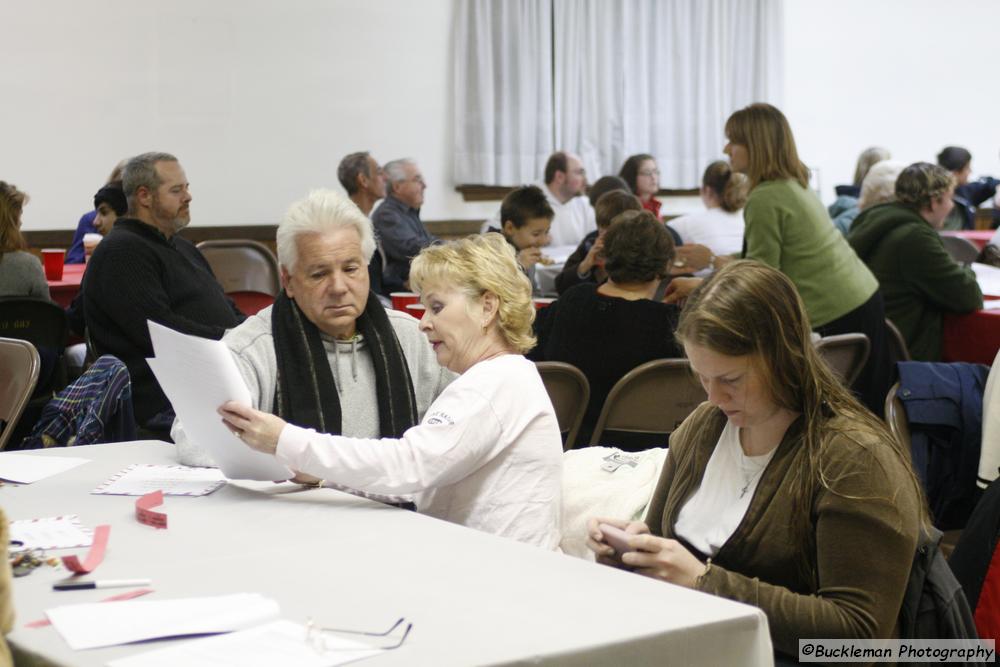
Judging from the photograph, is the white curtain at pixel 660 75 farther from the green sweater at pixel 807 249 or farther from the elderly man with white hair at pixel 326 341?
the elderly man with white hair at pixel 326 341

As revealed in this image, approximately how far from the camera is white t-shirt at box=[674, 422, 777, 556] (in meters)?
1.92

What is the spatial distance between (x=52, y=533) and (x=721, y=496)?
1.09 metres

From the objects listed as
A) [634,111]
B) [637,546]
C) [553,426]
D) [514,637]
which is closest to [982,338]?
[553,426]

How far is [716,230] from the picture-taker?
21.8 ft

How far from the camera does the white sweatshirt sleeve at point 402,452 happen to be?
2070 millimetres

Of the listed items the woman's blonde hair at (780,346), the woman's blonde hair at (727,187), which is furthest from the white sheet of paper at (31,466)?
the woman's blonde hair at (727,187)

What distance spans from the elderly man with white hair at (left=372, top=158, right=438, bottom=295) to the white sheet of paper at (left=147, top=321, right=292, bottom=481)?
163 inches

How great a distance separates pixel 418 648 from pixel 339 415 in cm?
122

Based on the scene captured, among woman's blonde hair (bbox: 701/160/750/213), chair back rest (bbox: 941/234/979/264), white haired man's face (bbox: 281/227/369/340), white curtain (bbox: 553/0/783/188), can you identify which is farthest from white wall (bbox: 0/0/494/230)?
white haired man's face (bbox: 281/227/369/340)

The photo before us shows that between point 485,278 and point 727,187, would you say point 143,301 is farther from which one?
point 727,187

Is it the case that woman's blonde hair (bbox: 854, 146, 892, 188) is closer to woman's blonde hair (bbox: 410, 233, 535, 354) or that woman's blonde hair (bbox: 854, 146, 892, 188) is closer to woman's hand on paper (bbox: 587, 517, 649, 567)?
woman's blonde hair (bbox: 410, 233, 535, 354)

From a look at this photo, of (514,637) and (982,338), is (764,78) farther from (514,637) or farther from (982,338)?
(514,637)

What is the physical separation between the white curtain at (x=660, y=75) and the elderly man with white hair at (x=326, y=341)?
6.55 m

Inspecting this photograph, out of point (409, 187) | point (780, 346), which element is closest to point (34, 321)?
point (409, 187)
